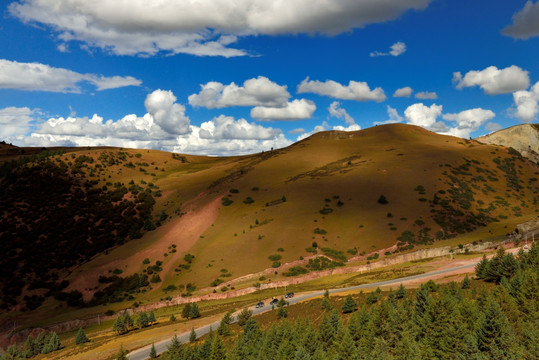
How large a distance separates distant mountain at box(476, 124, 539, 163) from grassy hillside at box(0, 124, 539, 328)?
19.5 m

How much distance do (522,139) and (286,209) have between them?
10113cm

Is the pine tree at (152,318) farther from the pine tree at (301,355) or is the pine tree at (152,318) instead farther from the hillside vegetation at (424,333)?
the pine tree at (301,355)

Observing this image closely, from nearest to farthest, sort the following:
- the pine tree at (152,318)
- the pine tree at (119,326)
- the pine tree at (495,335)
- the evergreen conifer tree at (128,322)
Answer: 1. the pine tree at (495,335)
2. the pine tree at (119,326)
3. the evergreen conifer tree at (128,322)
4. the pine tree at (152,318)

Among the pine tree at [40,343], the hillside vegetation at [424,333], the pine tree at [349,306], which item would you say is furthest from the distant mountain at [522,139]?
the pine tree at [40,343]

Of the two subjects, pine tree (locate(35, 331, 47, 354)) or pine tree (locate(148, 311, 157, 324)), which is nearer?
pine tree (locate(35, 331, 47, 354))

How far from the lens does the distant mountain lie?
130 meters

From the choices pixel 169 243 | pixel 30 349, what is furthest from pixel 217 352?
pixel 169 243

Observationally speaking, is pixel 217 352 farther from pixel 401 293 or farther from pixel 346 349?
pixel 401 293

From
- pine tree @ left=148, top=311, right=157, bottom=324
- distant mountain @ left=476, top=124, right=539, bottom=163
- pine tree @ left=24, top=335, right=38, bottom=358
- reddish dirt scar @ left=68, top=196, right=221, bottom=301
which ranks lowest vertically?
pine tree @ left=24, top=335, right=38, bottom=358

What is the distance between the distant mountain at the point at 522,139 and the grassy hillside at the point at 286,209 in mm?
19544

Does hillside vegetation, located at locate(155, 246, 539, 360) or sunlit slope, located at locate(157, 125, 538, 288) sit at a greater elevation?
sunlit slope, located at locate(157, 125, 538, 288)

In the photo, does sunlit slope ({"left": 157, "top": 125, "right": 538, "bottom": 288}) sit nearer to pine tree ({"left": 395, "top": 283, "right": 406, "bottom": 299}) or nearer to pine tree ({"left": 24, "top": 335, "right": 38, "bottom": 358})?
pine tree ({"left": 24, "top": 335, "right": 38, "bottom": 358})

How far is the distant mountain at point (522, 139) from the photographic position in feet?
425

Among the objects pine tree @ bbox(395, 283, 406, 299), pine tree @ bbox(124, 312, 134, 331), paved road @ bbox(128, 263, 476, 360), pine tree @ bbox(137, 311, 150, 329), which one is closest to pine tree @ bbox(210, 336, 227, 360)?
paved road @ bbox(128, 263, 476, 360)
